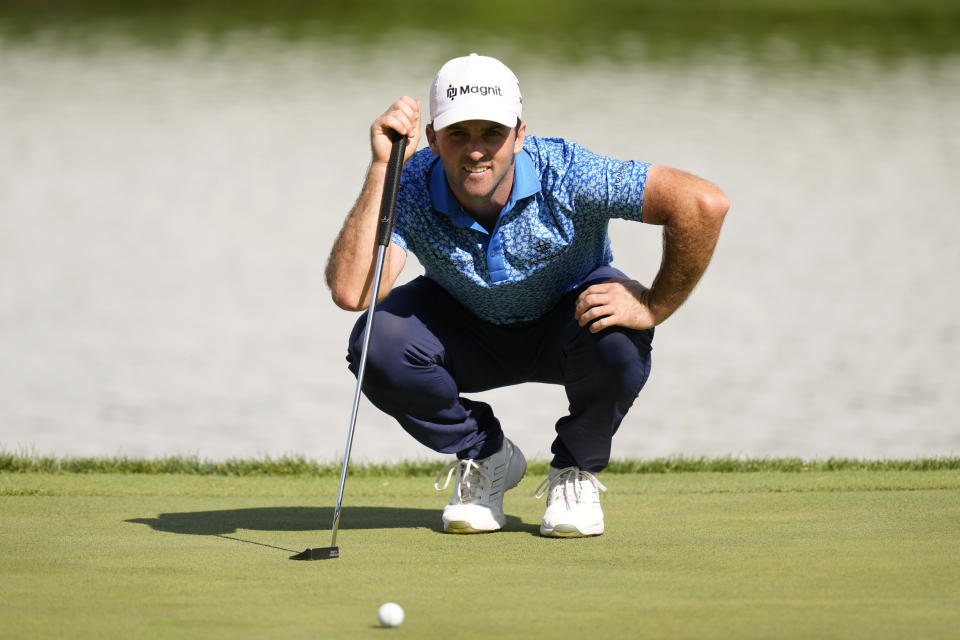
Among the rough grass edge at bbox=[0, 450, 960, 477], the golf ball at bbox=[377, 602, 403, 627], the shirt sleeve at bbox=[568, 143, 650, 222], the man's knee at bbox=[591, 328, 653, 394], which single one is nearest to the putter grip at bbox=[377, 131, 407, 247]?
the shirt sleeve at bbox=[568, 143, 650, 222]

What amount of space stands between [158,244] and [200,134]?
6.53 meters

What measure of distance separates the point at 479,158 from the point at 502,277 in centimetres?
32

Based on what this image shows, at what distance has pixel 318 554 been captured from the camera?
11.0 feet

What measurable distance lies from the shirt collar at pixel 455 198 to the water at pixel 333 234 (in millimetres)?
2040

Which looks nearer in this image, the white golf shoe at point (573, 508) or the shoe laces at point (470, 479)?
the white golf shoe at point (573, 508)

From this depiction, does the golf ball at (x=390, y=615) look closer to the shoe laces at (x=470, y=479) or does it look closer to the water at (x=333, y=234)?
the shoe laces at (x=470, y=479)

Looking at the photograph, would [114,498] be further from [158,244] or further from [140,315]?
[158,244]

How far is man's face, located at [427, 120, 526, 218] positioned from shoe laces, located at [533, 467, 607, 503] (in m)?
0.72

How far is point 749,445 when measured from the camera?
7.07 metres

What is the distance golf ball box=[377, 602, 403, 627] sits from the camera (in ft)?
8.77

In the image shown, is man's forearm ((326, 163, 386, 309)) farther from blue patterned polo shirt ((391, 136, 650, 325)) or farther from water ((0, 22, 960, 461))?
water ((0, 22, 960, 461))

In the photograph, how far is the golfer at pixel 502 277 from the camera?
3.71 m

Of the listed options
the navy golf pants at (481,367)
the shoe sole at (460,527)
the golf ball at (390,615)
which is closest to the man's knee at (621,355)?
the navy golf pants at (481,367)

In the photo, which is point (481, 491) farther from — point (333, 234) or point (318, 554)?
point (333, 234)
